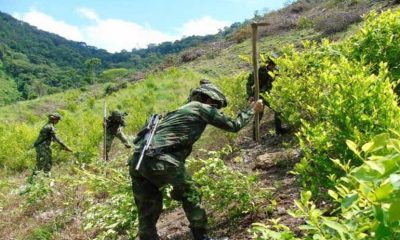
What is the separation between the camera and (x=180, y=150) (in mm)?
4508

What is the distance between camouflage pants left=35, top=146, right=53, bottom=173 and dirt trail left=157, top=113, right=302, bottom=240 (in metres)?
4.56

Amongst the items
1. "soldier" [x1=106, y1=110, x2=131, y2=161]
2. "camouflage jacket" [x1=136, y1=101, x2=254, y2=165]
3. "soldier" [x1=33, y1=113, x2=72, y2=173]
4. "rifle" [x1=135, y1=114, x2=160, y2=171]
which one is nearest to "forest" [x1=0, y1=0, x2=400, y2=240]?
"camouflage jacket" [x1=136, y1=101, x2=254, y2=165]

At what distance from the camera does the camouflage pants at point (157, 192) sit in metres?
4.36

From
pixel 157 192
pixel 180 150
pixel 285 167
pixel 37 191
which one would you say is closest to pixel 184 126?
pixel 180 150

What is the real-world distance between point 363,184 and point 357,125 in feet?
8.57

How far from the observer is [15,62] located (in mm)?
91375

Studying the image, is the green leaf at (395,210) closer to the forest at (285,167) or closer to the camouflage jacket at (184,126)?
the forest at (285,167)

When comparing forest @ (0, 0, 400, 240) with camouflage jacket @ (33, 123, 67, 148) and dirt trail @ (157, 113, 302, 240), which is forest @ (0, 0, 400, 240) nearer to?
dirt trail @ (157, 113, 302, 240)

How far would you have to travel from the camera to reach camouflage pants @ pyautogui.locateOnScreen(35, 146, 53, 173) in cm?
1068

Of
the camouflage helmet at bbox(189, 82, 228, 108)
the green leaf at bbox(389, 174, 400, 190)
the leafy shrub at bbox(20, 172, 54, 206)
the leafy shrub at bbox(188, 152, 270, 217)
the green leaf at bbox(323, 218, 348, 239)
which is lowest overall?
the leafy shrub at bbox(20, 172, 54, 206)

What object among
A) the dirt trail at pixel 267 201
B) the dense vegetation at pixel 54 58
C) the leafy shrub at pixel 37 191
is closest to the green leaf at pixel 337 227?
the dirt trail at pixel 267 201

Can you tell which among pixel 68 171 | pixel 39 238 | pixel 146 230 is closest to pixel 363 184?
pixel 146 230

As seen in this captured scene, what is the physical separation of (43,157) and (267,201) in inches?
269

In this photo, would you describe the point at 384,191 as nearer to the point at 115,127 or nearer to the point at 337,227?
the point at 337,227
